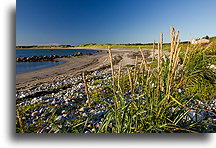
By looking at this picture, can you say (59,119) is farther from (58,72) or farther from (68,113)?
(58,72)

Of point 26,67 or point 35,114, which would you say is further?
point 26,67

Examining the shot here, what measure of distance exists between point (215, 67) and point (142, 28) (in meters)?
1.81

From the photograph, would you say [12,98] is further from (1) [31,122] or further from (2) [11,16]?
(2) [11,16]

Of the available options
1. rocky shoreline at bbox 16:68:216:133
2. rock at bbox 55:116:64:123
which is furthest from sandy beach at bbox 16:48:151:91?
rock at bbox 55:116:64:123

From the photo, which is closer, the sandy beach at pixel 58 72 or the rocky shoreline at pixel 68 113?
the rocky shoreline at pixel 68 113

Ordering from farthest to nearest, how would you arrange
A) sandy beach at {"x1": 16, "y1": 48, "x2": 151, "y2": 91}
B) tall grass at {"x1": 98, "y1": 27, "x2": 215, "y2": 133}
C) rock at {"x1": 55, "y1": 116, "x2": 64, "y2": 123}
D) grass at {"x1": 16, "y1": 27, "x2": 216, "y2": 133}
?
sandy beach at {"x1": 16, "y1": 48, "x2": 151, "y2": 91} → rock at {"x1": 55, "y1": 116, "x2": 64, "y2": 123} → tall grass at {"x1": 98, "y1": 27, "x2": 215, "y2": 133} → grass at {"x1": 16, "y1": 27, "x2": 216, "y2": 133}

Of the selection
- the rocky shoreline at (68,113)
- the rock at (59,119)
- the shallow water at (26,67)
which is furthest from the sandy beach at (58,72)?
the rock at (59,119)

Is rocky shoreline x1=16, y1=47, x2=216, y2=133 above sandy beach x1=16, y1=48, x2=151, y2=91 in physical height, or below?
below

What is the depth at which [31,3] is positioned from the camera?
336cm

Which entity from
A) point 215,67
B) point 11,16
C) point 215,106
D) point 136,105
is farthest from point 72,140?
point 215,67

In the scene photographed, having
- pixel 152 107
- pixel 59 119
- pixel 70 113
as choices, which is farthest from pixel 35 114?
pixel 152 107

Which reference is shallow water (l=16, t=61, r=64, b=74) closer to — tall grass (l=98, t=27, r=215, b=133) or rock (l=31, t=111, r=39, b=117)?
rock (l=31, t=111, r=39, b=117)

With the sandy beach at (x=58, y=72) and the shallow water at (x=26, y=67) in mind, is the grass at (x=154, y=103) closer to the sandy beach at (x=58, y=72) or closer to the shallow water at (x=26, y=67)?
the sandy beach at (x=58, y=72)

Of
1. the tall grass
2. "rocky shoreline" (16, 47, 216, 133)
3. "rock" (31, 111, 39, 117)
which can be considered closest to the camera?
the tall grass
